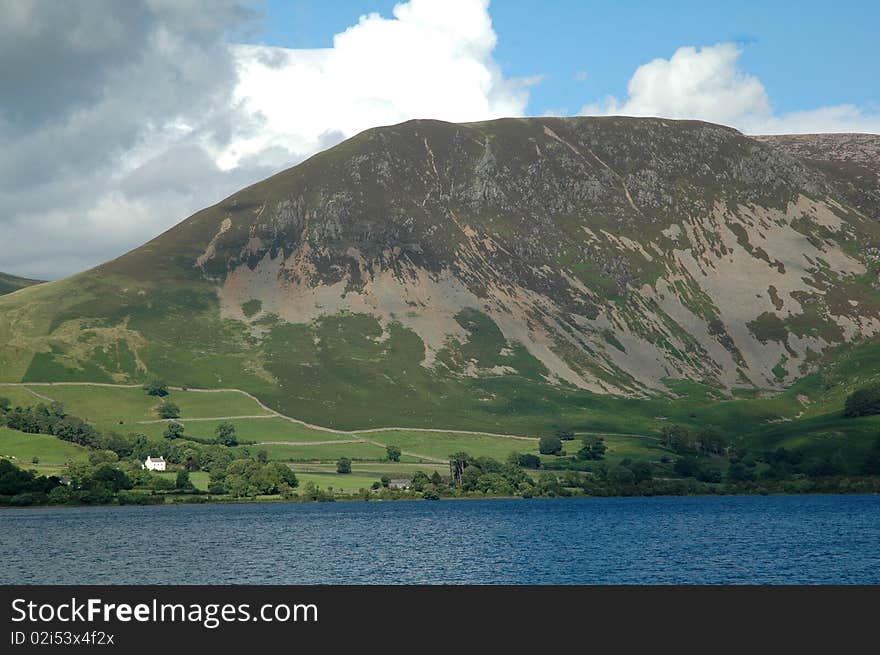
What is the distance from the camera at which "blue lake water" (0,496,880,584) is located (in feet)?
343

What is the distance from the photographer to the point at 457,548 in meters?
130

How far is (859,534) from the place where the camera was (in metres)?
137

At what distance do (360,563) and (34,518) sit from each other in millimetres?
92983

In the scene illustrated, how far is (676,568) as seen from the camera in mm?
107625

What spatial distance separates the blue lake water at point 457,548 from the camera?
105m
